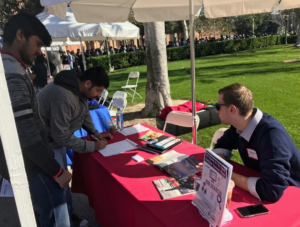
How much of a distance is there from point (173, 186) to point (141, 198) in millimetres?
265

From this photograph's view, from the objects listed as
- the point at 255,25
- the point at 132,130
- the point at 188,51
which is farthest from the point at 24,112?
the point at 255,25

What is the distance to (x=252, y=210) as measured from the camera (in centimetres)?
A: 150

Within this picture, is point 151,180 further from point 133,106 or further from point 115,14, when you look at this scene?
point 133,106

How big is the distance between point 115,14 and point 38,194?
257 centimetres

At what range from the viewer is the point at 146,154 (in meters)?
2.46

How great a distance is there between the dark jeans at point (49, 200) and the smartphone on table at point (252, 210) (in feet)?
4.48

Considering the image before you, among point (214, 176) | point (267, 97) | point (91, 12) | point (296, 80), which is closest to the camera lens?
point (214, 176)

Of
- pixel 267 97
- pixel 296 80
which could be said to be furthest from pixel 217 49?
pixel 267 97

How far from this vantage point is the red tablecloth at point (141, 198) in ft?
4.79

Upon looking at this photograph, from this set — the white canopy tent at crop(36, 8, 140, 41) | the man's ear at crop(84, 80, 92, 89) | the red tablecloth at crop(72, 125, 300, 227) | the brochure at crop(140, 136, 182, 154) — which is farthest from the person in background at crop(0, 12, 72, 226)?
the white canopy tent at crop(36, 8, 140, 41)

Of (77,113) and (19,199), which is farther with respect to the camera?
(77,113)

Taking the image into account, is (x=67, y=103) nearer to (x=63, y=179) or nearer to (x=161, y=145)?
(x=63, y=179)

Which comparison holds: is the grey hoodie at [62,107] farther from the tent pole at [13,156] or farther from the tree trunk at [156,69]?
the tree trunk at [156,69]

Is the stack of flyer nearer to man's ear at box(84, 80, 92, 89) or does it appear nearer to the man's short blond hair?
the man's short blond hair
